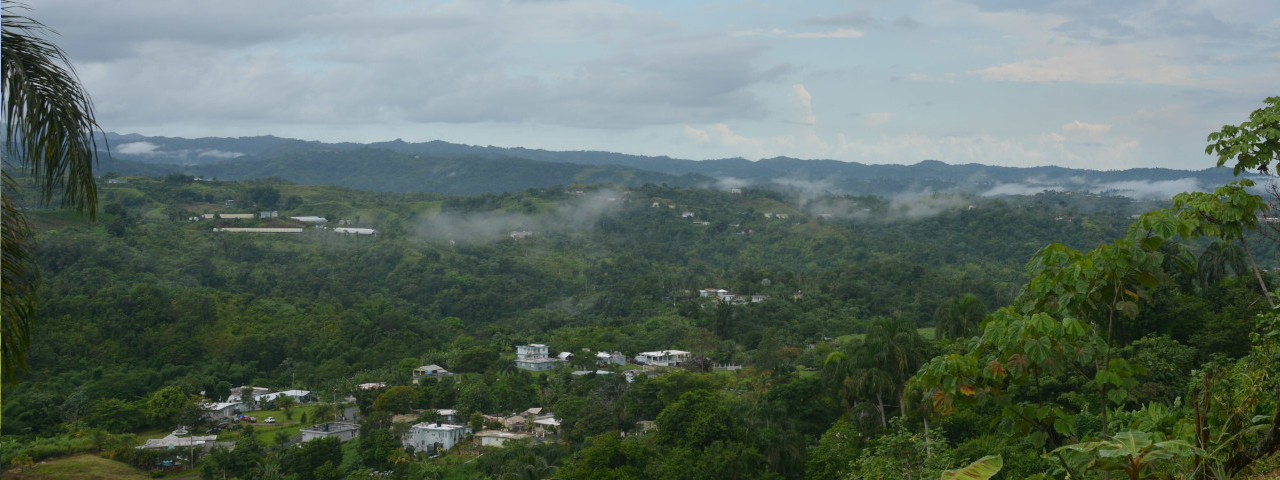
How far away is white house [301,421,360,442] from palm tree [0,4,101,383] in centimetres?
1868

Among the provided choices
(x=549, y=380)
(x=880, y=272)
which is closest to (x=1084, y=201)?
(x=880, y=272)

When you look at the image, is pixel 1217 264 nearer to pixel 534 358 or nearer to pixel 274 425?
pixel 534 358

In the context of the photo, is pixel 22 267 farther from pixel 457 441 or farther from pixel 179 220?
pixel 179 220

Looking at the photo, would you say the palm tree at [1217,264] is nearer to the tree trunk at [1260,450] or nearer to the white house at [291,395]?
the tree trunk at [1260,450]

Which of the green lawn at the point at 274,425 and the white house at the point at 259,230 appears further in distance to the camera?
the white house at the point at 259,230

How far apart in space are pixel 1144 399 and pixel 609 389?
48.0 feet

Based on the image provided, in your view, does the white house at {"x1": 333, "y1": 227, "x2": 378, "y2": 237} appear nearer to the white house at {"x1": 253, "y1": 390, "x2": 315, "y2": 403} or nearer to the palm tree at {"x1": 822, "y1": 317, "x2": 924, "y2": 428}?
the white house at {"x1": 253, "y1": 390, "x2": 315, "y2": 403}

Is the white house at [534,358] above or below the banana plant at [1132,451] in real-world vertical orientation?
below

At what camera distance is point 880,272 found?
142 ft

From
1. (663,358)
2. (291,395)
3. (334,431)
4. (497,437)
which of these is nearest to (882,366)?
(497,437)

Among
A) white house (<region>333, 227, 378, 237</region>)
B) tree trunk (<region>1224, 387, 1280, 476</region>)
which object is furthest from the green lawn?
white house (<region>333, 227, 378, 237</region>)

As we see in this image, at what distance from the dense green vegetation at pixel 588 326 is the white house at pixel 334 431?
3.43 ft

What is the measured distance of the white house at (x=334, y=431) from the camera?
20641 mm

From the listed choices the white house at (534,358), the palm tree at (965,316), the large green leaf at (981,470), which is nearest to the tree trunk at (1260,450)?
the large green leaf at (981,470)
